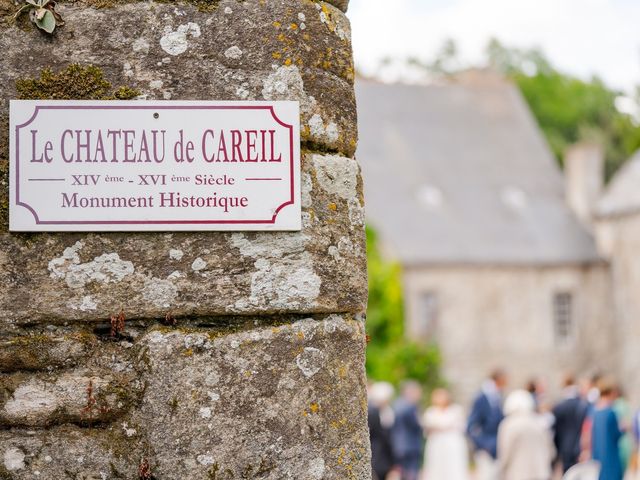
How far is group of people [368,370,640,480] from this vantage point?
37.9ft

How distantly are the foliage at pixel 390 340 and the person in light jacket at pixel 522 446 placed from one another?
51.0 ft

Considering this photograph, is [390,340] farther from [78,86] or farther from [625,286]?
[78,86]

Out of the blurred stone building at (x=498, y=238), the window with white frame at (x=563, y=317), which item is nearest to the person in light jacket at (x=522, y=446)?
the blurred stone building at (x=498, y=238)

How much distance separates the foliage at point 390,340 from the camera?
29.7 meters

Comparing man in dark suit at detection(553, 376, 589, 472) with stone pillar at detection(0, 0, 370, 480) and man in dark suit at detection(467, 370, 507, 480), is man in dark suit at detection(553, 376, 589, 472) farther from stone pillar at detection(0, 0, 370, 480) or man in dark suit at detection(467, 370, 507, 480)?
stone pillar at detection(0, 0, 370, 480)

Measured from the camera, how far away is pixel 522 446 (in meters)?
13.4

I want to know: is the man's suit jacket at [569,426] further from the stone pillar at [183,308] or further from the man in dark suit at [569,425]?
the stone pillar at [183,308]

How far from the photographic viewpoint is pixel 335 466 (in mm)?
3154

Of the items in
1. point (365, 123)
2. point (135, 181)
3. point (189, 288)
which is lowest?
point (189, 288)

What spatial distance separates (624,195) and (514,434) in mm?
23994

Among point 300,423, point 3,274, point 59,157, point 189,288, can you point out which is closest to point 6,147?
Answer: point 59,157

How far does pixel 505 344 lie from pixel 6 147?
110ft

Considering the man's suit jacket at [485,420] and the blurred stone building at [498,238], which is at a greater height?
the blurred stone building at [498,238]

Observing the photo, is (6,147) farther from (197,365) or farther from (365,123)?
(365,123)
